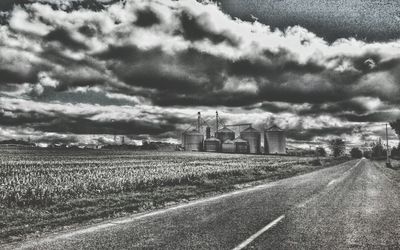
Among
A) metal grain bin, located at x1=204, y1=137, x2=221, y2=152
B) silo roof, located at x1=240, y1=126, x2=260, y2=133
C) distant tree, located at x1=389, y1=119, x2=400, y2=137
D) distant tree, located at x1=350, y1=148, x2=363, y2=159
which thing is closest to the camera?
distant tree, located at x1=389, y1=119, x2=400, y2=137

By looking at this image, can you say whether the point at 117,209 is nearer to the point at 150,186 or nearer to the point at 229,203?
the point at 229,203

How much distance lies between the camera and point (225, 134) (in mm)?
133375

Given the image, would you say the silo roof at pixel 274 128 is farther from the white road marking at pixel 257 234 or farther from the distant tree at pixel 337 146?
the white road marking at pixel 257 234

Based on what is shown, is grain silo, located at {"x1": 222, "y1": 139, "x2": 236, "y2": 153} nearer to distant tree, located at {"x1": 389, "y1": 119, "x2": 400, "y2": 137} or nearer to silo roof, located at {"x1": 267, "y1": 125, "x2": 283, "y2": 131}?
silo roof, located at {"x1": 267, "y1": 125, "x2": 283, "y2": 131}

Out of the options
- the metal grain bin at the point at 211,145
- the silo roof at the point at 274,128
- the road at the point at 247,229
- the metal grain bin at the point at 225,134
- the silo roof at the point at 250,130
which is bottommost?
the road at the point at 247,229

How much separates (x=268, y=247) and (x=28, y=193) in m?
10.1

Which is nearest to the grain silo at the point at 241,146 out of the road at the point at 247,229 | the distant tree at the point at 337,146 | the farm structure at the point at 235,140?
the farm structure at the point at 235,140

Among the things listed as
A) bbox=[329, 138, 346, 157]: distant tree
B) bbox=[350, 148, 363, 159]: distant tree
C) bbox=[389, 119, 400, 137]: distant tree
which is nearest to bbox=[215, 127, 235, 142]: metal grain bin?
bbox=[389, 119, 400, 137]: distant tree

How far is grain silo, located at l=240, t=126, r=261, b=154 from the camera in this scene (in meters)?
132

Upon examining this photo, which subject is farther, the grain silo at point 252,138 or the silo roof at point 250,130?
the silo roof at point 250,130

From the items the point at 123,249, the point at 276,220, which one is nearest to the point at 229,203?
the point at 276,220

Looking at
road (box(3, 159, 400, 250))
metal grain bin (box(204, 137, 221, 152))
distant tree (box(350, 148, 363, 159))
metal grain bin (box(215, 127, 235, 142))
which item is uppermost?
metal grain bin (box(215, 127, 235, 142))

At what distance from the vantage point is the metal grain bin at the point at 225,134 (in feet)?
436

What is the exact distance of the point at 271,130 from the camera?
140 m
